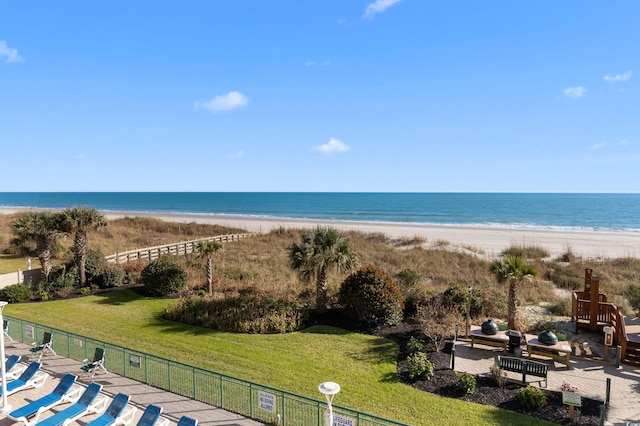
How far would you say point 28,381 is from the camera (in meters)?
11.5

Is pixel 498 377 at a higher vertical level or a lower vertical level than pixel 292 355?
higher

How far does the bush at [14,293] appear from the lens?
21438 millimetres

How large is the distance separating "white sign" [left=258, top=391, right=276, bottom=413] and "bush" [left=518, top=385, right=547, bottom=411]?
22.2ft

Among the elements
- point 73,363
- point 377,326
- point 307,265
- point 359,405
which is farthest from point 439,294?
point 73,363

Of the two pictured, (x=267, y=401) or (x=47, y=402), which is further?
(x=47, y=402)

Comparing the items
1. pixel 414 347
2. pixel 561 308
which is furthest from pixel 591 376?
pixel 561 308

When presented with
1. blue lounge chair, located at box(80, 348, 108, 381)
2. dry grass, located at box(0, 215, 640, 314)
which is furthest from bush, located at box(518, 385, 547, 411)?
blue lounge chair, located at box(80, 348, 108, 381)

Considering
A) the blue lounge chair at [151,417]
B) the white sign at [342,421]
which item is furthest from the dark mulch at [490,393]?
the blue lounge chair at [151,417]

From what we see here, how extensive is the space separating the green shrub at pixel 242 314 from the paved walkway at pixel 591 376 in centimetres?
718

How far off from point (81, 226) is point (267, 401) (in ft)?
66.7

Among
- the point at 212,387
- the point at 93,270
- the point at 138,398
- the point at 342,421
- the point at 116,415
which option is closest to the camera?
the point at 342,421

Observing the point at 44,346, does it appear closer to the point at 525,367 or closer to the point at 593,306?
the point at 525,367

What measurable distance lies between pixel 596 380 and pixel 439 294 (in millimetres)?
7386

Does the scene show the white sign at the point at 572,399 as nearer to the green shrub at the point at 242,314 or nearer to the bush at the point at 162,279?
the green shrub at the point at 242,314
